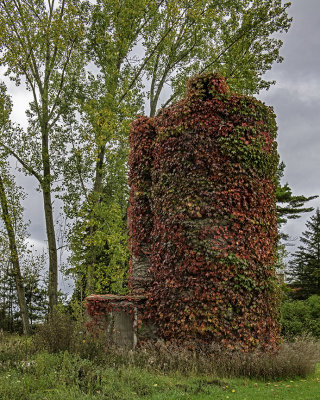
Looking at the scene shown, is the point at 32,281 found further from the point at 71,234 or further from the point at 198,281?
the point at 198,281

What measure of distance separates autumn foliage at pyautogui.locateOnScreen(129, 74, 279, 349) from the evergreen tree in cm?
2168

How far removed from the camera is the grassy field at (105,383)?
561 centimetres

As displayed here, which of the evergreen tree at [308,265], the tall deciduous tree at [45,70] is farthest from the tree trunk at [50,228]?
the evergreen tree at [308,265]

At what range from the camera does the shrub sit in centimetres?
1755

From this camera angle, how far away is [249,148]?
32.4ft

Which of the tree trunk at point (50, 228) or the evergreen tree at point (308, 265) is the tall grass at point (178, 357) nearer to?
the tree trunk at point (50, 228)

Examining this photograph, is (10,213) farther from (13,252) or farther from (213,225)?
(213,225)

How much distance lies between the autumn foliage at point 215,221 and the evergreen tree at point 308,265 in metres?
21.7

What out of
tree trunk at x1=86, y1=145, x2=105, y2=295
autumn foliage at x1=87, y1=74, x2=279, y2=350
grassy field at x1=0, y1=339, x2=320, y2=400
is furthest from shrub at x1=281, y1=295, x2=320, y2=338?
grassy field at x1=0, y1=339, x2=320, y2=400

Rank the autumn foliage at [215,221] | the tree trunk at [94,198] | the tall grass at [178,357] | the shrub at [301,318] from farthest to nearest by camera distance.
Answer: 1. the shrub at [301,318]
2. the tree trunk at [94,198]
3. the autumn foliage at [215,221]
4. the tall grass at [178,357]

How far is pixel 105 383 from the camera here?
6113mm

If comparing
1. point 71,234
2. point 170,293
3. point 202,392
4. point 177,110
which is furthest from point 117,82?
point 202,392

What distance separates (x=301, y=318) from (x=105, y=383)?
48.2 feet

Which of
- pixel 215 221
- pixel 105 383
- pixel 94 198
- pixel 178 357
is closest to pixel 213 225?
pixel 215 221
